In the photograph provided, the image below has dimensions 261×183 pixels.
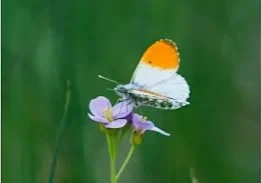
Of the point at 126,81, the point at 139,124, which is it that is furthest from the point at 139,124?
the point at 126,81

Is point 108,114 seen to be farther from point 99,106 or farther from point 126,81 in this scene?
point 126,81

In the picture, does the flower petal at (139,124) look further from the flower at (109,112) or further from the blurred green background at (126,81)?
the blurred green background at (126,81)

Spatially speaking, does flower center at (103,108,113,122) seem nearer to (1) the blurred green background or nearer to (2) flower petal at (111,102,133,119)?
(2) flower petal at (111,102,133,119)

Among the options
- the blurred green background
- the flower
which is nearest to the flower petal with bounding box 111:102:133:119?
the flower
